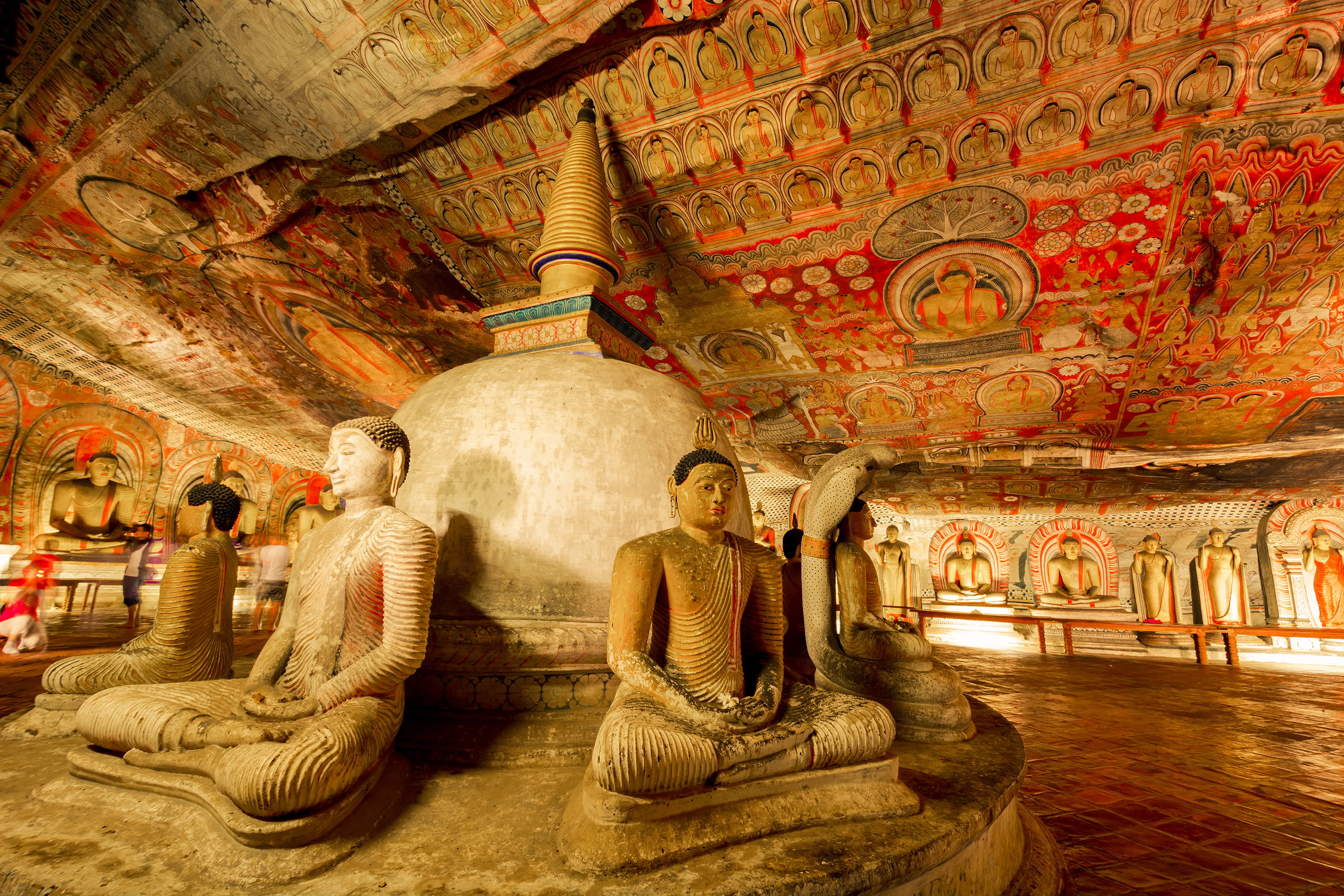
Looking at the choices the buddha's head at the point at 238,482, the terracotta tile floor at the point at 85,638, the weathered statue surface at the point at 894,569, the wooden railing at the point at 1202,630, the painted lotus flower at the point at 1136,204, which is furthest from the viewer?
the weathered statue surface at the point at 894,569

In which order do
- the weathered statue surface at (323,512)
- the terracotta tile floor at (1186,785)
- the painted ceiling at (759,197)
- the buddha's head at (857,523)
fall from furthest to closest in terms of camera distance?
the weathered statue surface at (323,512), the painted ceiling at (759,197), the buddha's head at (857,523), the terracotta tile floor at (1186,785)

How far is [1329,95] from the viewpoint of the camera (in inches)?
166

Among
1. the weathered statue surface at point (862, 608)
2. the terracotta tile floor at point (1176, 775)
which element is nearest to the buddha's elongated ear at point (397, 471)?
the weathered statue surface at point (862, 608)

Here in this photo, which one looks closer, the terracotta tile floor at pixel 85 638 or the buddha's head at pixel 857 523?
the buddha's head at pixel 857 523

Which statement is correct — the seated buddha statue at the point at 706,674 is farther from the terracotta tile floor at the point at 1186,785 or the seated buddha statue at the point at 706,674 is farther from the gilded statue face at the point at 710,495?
the terracotta tile floor at the point at 1186,785

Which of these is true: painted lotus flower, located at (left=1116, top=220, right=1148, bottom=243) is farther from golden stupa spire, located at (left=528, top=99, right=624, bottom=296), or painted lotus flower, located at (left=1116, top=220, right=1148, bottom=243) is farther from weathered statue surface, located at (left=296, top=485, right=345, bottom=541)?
weathered statue surface, located at (left=296, top=485, right=345, bottom=541)

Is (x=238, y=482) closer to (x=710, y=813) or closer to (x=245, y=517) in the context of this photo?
(x=245, y=517)

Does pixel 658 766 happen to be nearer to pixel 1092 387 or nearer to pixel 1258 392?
pixel 1092 387

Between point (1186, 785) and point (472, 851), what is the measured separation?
3.29m

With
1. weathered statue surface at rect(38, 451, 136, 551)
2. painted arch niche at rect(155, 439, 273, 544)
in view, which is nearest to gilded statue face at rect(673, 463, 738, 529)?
painted arch niche at rect(155, 439, 273, 544)

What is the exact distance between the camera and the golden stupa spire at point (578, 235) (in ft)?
12.5

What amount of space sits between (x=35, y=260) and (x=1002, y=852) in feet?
34.2

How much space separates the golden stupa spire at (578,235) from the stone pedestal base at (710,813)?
2.80m

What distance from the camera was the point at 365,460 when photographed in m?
1.99
